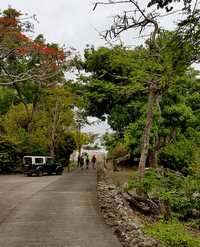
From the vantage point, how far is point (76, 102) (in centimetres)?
4350

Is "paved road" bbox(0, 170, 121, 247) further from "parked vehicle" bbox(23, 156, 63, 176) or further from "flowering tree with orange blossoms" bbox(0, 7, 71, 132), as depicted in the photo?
"parked vehicle" bbox(23, 156, 63, 176)

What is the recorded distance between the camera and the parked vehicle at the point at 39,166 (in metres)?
39.6

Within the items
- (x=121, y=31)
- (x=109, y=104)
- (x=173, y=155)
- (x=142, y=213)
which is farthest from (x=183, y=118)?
(x=121, y=31)

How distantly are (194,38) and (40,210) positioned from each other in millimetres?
9899

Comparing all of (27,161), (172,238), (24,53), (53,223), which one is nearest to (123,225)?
(172,238)

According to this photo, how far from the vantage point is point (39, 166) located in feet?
132

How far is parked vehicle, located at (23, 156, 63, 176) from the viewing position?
39.6 metres

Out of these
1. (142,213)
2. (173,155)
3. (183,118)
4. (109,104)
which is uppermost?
(109,104)

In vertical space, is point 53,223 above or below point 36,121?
below

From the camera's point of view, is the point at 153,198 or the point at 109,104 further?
the point at 109,104

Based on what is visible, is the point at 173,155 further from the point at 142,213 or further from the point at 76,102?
the point at 76,102

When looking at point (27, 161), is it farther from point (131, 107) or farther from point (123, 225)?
point (123, 225)

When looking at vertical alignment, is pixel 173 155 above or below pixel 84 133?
below

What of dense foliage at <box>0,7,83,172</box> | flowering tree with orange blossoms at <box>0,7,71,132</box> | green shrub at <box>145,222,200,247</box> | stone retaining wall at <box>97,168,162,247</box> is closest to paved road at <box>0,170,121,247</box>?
stone retaining wall at <box>97,168,162,247</box>
